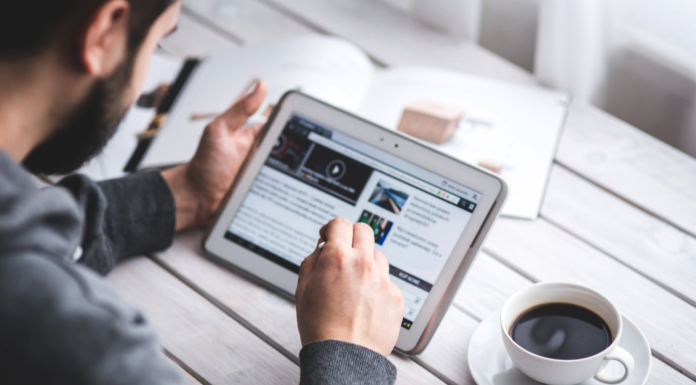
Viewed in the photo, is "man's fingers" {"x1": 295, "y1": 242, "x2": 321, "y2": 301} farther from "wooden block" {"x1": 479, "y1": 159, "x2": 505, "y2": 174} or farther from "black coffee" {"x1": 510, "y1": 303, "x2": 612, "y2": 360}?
"wooden block" {"x1": 479, "y1": 159, "x2": 505, "y2": 174}

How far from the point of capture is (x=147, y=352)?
412mm

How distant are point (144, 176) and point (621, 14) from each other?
1.05 metres

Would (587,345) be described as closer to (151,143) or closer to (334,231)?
(334,231)

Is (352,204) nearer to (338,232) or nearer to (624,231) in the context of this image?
(338,232)

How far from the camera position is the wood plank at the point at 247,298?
0.64 metres

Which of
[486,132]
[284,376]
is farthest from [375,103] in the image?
[284,376]

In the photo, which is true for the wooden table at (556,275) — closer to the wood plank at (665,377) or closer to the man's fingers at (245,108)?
the wood plank at (665,377)

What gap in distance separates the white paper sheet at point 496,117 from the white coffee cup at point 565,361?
0.23 metres

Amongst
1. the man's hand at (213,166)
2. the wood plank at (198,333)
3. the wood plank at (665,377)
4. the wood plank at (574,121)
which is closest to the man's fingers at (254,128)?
the man's hand at (213,166)

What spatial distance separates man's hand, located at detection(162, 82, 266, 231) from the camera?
0.80 meters

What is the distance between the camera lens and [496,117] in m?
0.95

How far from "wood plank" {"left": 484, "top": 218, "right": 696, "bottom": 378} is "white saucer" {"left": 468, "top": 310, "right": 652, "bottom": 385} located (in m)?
0.06

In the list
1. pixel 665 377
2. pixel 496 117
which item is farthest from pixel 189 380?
pixel 496 117

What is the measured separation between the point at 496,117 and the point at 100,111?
2.09 feet
